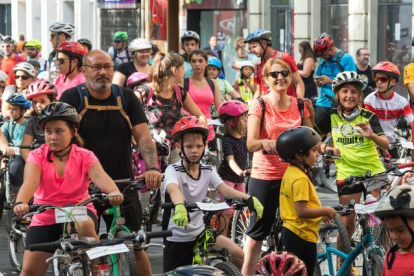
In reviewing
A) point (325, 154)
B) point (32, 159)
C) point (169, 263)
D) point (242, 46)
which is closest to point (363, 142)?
point (325, 154)

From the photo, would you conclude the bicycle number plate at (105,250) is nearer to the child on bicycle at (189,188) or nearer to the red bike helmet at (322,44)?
the child on bicycle at (189,188)

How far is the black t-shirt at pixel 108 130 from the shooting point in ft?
29.7

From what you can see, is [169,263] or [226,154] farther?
[226,154]

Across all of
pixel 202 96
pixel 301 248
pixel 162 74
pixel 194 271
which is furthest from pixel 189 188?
pixel 202 96

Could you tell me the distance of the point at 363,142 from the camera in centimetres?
1053

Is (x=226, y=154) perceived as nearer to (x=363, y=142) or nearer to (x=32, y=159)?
(x=363, y=142)

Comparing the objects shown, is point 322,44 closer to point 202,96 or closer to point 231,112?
point 202,96

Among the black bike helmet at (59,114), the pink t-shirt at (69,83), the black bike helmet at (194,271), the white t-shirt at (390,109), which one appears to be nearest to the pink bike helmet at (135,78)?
the pink t-shirt at (69,83)

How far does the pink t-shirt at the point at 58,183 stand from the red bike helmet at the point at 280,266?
236cm

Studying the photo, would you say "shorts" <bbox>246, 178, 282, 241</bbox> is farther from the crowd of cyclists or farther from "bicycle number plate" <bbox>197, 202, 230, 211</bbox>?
"bicycle number plate" <bbox>197, 202, 230, 211</bbox>

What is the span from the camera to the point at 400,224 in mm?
5766

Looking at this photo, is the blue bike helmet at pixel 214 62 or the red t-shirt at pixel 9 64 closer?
the blue bike helmet at pixel 214 62

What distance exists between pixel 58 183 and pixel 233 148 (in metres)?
4.05

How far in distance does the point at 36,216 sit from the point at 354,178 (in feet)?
8.21
